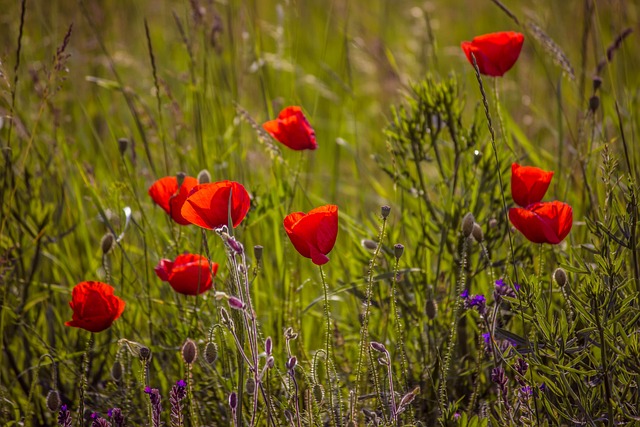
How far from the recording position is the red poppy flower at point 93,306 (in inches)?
57.1

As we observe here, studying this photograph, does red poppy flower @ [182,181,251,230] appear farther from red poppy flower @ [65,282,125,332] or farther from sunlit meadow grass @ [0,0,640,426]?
red poppy flower @ [65,282,125,332]

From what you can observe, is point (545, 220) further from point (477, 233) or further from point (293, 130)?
point (293, 130)

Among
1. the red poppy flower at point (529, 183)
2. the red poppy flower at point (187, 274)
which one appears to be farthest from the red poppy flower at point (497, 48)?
the red poppy flower at point (187, 274)

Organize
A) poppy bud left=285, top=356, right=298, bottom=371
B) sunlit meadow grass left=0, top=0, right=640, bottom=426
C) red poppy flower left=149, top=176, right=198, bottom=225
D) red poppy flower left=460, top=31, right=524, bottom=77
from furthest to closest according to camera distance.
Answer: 1. red poppy flower left=460, top=31, right=524, bottom=77
2. red poppy flower left=149, top=176, right=198, bottom=225
3. sunlit meadow grass left=0, top=0, right=640, bottom=426
4. poppy bud left=285, top=356, right=298, bottom=371

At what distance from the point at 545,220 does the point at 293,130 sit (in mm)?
577

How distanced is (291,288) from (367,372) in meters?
0.25

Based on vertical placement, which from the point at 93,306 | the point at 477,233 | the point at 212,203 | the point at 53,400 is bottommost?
the point at 53,400

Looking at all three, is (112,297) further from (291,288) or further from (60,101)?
(60,101)

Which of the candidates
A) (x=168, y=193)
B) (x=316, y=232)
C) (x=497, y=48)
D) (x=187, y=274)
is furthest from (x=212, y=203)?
(x=497, y=48)

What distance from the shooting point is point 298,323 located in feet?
5.68

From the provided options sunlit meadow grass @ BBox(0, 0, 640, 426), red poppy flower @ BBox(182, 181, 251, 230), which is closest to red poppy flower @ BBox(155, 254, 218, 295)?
sunlit meadow grass @ BBox(0, 0, 640, 426)

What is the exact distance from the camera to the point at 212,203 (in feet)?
4.25

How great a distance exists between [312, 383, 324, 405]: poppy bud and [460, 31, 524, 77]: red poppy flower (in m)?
0.80

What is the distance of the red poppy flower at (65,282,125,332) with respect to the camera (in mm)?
1449
